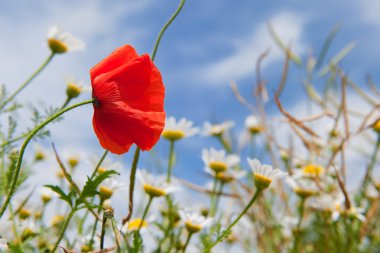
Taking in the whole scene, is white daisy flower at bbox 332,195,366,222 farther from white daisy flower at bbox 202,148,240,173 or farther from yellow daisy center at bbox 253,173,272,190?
yellow daisy center at bbox 253,173,272,190

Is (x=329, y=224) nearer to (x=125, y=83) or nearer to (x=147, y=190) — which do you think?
(x=147, y=190)

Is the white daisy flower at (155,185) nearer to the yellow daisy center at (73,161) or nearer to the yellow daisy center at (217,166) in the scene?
the yellow daisy center at (217,166)

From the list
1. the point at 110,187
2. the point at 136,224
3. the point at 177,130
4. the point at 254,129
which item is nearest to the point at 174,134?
the point at 177,130

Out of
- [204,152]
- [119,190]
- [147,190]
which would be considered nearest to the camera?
[119,190]

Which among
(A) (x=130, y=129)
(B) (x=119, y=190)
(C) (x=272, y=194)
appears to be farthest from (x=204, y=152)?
(A) (x=130, y=129)

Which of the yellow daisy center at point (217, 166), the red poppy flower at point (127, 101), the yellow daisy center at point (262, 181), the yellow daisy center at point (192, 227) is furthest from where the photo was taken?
the yellow daisy center at point (217, 166)

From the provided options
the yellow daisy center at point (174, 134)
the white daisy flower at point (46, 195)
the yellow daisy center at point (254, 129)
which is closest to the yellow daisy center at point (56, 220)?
the white daisy flower at point (46, 195)
